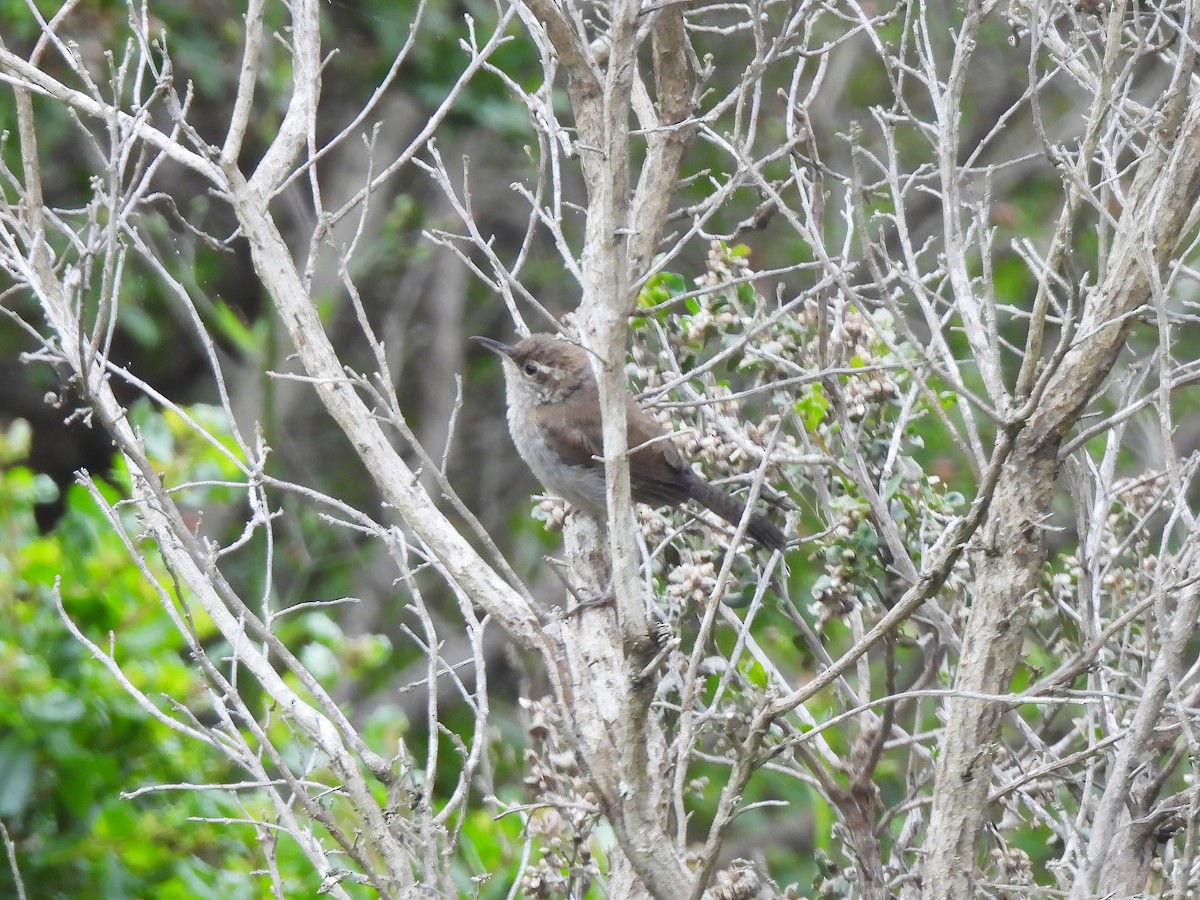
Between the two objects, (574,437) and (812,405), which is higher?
(812,405)

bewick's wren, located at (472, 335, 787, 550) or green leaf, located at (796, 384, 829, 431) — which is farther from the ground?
green leaf, located at (796, 384, 829, 431)

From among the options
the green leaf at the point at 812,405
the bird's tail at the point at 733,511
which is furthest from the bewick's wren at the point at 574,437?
the green leaf at the point at 812,405

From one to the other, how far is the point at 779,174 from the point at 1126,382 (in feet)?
22.0

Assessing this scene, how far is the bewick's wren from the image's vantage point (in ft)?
14.8

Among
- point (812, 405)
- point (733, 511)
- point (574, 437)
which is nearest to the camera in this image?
point (812, 405)

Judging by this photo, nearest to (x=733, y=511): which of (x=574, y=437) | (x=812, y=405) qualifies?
(x=812, y=405)

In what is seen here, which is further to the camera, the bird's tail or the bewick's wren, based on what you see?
the bewick's wren

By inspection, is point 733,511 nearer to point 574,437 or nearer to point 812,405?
point 812,405

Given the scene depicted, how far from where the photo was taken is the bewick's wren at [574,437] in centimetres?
450

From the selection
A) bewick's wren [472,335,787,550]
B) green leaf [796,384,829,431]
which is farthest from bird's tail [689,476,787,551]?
green leaf [796,384,829,431]

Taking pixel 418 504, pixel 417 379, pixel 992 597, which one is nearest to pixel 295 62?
pixel 418 504

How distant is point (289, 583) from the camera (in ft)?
29.1

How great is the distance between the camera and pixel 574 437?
515 centimetres

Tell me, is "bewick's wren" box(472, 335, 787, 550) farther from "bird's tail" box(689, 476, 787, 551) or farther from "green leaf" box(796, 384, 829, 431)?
"green leaf" box(796, 384, 829, 431)
